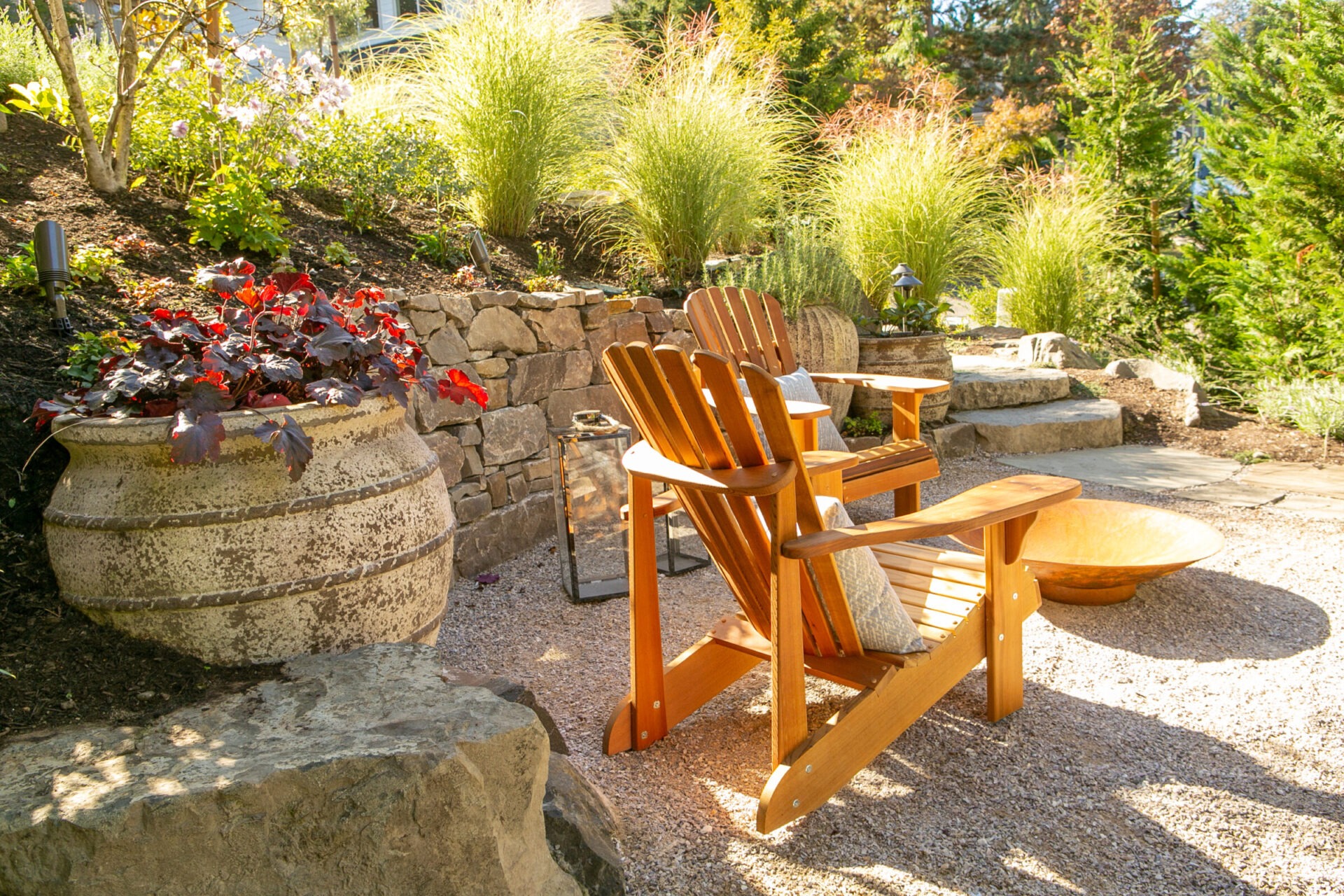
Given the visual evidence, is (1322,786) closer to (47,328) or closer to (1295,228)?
(47,328)

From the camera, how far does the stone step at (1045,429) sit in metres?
5.27

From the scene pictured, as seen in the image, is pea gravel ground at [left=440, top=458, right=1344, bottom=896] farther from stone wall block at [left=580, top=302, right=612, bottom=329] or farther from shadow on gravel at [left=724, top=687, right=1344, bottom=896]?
stone wall block at [left=580, top=302, right=612, bottom=329]

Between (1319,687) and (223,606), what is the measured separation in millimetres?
2762

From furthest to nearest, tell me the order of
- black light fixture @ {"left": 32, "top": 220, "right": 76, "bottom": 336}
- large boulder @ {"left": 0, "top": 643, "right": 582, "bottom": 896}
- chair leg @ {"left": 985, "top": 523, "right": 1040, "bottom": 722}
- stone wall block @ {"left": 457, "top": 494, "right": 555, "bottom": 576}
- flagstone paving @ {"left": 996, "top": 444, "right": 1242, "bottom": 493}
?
flagstone paving @ {"left": 996, "top": 444, "right": 1242, "bottom": 493}
stone wall block @ {"left": 457, "top": 494, "right": 555, "bottom": 576}
black light fixture @ {"left": 32, "top": 220, "right": 76, "bottom": 336}
chair leg @ {"left": 985, "top": 523, "right": 1040, "bottom": 722}
large boulder @ {"left": 0, "top": 643, "right": 582, "bottom": 896}

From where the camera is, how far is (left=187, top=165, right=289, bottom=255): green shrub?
3.25 meters

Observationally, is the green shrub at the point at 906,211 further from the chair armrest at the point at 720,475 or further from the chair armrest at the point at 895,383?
the chair armrest at the point at 720,475

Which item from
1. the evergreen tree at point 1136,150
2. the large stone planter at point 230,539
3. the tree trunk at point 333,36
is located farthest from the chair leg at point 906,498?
the tree trunk at point 333,36

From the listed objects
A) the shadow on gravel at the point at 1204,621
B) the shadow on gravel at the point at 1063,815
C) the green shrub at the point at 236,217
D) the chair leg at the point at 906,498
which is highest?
the green shrub at the point at 236,217

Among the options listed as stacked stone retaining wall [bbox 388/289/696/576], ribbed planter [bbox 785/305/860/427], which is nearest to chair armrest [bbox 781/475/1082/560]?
stacked stone retaining wall [bbox 388/289/696/576]

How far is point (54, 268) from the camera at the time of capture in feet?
7.98

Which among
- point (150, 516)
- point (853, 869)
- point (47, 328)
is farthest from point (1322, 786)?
point (47, 328)

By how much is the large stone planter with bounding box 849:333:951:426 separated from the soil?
1.72 meters

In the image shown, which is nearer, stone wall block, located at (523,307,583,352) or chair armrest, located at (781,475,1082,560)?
chair armrest, located at (781,475,1082,560)

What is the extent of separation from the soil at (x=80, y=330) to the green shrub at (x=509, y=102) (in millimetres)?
281
